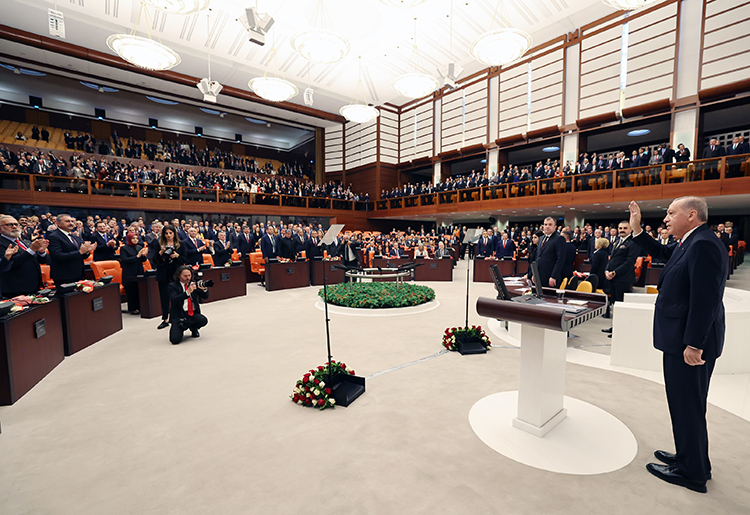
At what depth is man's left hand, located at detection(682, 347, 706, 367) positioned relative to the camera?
5.60ft

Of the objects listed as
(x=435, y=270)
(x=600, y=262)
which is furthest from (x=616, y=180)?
(x=600, y=262)

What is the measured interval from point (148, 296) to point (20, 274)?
1899 millimetres

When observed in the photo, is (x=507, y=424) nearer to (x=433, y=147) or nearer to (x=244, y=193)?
(x=244, y=193)

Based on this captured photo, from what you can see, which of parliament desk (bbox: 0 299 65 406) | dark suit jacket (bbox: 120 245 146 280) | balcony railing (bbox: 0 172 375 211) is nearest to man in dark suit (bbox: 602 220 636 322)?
parliament desk (bbox: 0 299 65 406)

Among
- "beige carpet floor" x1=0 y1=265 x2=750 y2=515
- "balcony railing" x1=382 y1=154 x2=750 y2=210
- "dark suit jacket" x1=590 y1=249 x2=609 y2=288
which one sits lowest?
"beige carpet floor" x1=0 y1=265 x2=750 y2=515

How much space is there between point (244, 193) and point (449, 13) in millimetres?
10940

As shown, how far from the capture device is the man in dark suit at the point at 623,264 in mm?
5059

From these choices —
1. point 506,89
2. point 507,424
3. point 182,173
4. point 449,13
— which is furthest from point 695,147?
point 182,173

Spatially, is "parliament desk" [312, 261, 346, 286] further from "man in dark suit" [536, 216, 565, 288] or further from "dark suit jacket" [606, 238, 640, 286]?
"dark suit jacket" [606, 238, 640, 286]

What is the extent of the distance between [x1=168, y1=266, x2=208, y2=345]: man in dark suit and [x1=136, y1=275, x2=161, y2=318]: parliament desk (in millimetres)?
1623

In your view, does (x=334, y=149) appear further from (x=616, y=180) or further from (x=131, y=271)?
(x=131, y=271)

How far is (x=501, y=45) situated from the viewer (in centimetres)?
772

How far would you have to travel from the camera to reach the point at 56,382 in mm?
3285

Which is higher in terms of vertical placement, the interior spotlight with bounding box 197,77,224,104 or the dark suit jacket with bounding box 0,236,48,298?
the interior spotlight with bounding box 197,77,224,104
